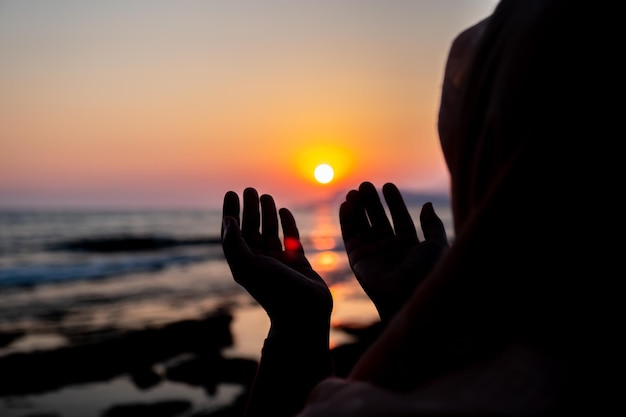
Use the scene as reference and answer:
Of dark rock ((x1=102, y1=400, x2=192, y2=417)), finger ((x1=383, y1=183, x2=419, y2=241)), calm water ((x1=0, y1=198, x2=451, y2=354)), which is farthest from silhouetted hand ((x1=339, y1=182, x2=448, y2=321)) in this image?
calm water ((x1=0, y1=198, x2=451, y2=354))

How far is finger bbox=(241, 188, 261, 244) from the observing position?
6.49 feet

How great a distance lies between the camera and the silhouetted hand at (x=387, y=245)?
1808 mm

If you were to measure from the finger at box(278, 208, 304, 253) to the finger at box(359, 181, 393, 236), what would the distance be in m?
0.25

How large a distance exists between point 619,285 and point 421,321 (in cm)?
27

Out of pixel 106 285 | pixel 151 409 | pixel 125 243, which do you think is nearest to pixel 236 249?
pixel 151 409

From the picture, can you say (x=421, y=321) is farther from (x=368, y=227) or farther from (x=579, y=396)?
(x=368, y=227)

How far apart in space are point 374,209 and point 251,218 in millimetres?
408

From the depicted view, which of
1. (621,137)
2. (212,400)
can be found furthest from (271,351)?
(212,400)

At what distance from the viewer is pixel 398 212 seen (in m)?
2.00

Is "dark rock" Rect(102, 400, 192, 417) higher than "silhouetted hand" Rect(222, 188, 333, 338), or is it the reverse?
"silhouetted hand" Rect(222, 188, 333, 338)

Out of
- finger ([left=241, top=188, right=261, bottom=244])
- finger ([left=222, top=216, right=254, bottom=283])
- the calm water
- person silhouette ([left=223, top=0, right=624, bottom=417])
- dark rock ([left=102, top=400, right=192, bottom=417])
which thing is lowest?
dark rock ([left=102, top=400, right=192, bottom=417])

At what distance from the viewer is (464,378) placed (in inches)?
→ 32.6

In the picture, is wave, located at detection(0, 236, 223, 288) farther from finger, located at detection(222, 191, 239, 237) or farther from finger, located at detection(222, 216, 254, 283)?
finger, located at detection(222, 216, 254, 283)

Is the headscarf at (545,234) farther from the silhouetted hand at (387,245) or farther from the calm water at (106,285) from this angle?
the calm water at (106,285)
